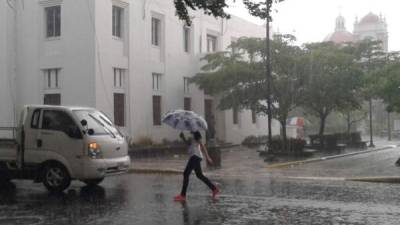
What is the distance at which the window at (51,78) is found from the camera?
94.0 feet

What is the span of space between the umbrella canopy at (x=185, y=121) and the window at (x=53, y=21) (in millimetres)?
16808

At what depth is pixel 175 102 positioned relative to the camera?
3372 cm

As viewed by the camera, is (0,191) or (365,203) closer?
(365,203)

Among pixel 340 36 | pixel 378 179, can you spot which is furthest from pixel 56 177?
pixel 340 36

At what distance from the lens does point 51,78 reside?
28.8 meters

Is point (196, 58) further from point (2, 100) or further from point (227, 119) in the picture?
point (2, 100)

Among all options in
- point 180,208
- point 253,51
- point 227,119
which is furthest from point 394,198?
point 227,119

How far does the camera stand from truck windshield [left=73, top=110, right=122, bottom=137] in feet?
47.1

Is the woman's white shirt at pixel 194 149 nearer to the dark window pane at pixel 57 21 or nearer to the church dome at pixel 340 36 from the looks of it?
the dark window pane at pixel 57 21

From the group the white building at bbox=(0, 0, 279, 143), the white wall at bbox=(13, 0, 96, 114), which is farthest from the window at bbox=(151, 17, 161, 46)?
the white wall at bbox=(13, 0, 96, 114)

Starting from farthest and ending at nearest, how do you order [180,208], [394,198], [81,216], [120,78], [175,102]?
[175,102]
[120,78]
[394,198]
[180,208]
[81,216]

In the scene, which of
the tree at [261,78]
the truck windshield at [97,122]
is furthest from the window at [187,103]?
the truck windshield at [97,122]

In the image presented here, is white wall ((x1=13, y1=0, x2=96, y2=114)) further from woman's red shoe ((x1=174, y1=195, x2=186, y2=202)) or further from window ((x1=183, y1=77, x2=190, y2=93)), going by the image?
woman's red shoe ((x1=174, y1=195, x2=186, y2=202))

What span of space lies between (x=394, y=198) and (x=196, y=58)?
77.7 feet
